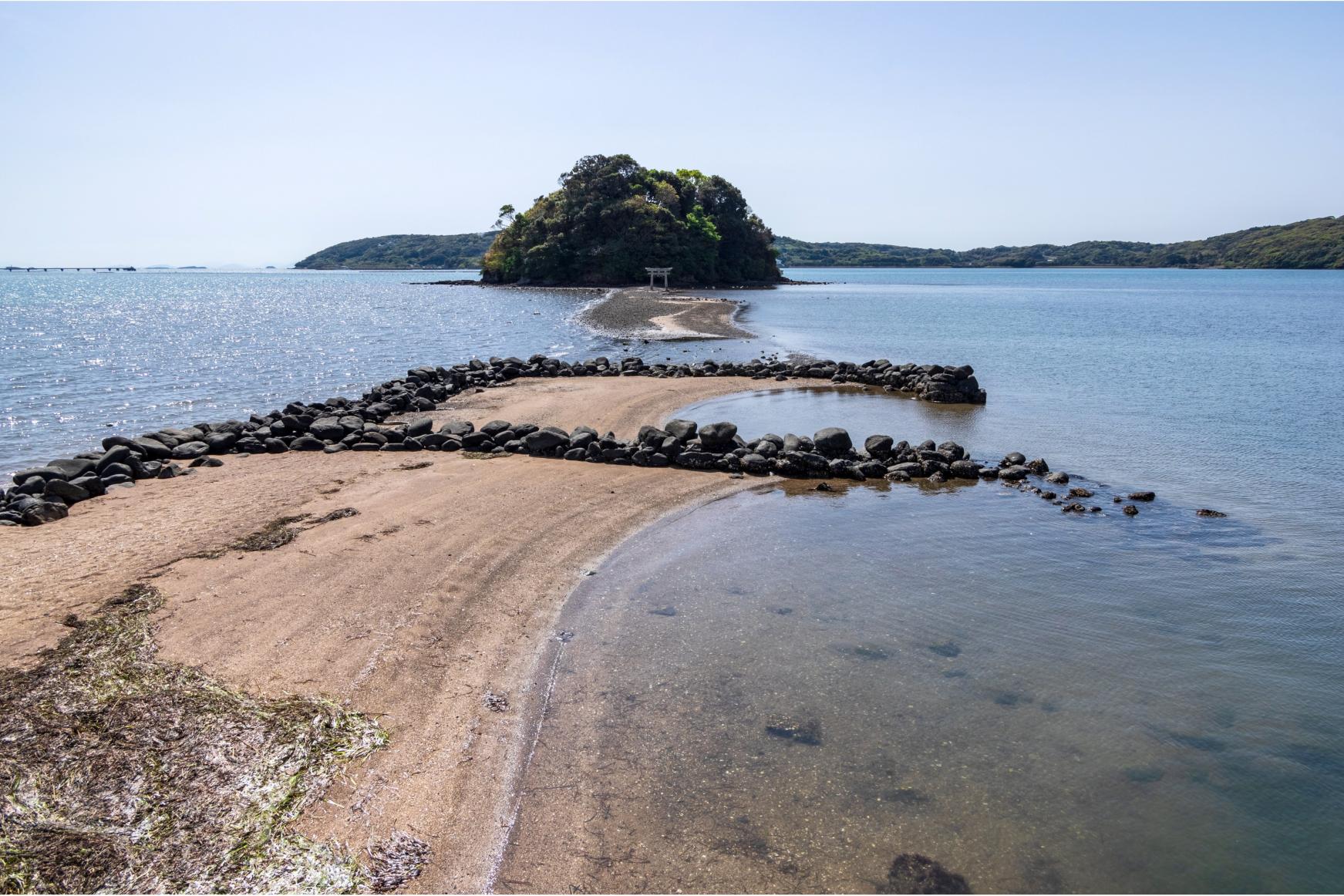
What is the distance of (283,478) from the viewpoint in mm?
15484

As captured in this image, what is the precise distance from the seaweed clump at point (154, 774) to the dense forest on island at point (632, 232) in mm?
103533

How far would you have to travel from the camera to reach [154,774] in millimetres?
6176

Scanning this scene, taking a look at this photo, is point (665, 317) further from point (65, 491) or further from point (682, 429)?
point (65, 491)

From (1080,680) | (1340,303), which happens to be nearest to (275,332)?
(1080,680)

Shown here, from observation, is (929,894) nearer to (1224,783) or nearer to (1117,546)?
(1224,783)

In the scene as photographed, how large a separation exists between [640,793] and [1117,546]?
10016 mm

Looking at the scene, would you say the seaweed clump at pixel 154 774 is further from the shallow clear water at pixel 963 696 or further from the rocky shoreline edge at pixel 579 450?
the rocky shoreline edge at pixel 579 450

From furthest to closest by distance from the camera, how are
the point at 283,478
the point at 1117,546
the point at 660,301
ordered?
the point at 660,301
the point at 283,478
the point at 1117,546

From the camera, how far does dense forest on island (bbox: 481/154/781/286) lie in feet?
361

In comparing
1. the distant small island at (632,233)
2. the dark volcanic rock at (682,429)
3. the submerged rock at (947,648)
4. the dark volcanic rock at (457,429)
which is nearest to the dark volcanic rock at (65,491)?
the dark volcanic rock at (457,429)

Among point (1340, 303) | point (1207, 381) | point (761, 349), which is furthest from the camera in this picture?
point (1340, 303)

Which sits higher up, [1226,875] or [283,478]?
[283,478]

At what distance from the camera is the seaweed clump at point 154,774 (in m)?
5.27

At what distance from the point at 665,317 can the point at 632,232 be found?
51.8m
